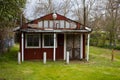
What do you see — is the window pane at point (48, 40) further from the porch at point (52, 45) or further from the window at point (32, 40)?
the window at point (32, 40)

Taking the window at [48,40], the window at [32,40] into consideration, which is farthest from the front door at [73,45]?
the window at [32,40]

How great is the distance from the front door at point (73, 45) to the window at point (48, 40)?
4.90ft

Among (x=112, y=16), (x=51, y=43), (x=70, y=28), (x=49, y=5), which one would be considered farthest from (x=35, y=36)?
(x=49, y=5)

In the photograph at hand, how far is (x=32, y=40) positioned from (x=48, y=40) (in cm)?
138

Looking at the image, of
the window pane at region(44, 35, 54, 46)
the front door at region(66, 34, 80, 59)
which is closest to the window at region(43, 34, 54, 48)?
the window pane at region(44, 35, 54, 46)

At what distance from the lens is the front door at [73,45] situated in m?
23.6

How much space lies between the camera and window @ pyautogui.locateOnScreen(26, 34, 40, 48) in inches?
902

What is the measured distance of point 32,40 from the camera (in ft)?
75.3

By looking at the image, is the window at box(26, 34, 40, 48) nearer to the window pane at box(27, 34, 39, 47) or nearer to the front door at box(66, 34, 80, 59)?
the window pane at box(27, 34, 39, 47)

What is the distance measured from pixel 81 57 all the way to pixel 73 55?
733 mm

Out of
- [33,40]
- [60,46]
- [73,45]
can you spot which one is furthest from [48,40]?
[73,45]

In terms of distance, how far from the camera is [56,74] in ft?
50.3

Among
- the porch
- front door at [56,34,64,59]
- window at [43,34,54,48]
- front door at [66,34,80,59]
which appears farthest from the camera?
front door at [66,34,80,59]

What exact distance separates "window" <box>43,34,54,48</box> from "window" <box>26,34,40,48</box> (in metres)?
0.53
